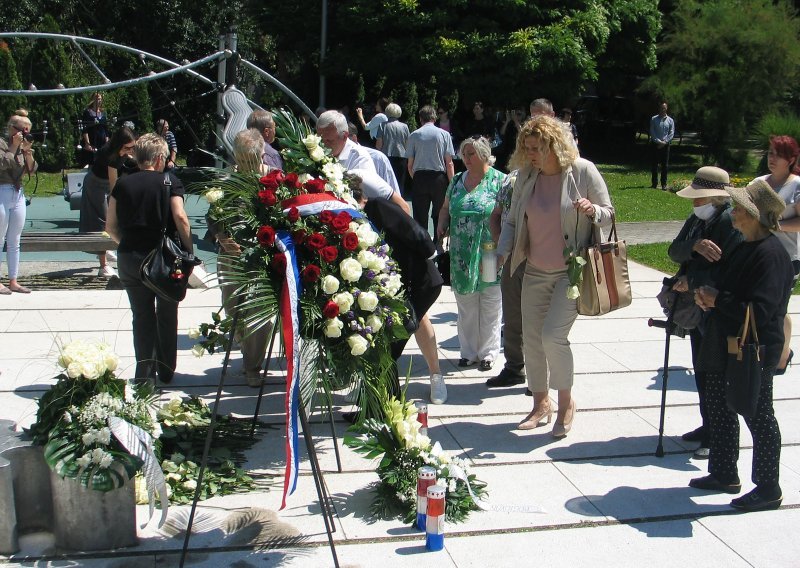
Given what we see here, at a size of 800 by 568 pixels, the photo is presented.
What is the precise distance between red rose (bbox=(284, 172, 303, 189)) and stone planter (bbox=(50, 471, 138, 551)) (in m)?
1.58

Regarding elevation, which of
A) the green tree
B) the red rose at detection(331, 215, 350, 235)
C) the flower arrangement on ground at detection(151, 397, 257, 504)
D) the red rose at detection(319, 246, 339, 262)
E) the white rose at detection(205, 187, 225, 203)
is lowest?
the flower arrangement on ground at detection(151, 397, 257, 504)

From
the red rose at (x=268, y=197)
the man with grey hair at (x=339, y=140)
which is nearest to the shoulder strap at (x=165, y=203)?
the man with grey hair at (x=339, y=140)

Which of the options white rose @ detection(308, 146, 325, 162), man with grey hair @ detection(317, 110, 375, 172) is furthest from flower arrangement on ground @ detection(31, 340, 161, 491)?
man with grey hair @ detection(317, 110, 375, 172)

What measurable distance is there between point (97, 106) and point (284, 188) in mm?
14233

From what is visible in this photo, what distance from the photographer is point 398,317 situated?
4.88 m

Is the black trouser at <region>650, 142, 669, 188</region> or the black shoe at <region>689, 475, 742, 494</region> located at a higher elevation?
the black trouser at <region>650, 142, 669, 188</region>

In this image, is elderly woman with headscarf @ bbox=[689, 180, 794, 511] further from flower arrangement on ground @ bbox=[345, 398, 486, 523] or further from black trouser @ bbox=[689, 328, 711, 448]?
flower arrangement on ground @ bbox=[345, 398, 486, 523]

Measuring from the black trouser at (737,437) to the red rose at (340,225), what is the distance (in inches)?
85.5

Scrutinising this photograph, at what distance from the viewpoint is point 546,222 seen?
568 centimetres

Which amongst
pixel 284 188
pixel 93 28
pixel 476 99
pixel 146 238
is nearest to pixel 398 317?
pixel 284 188

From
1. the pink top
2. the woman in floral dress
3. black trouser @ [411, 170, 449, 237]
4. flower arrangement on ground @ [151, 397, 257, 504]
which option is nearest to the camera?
flower arrangement on ground @ [151, 397, 257, 504]

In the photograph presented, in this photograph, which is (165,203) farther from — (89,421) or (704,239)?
(704,239)

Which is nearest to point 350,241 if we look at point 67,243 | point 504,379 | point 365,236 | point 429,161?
point 365,236

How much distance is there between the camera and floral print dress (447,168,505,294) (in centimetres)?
698
